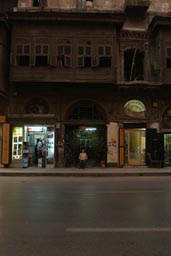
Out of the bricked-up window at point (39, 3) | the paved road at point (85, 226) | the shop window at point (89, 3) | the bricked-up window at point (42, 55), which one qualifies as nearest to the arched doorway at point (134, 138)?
the bricked-up window at point (42, 55)

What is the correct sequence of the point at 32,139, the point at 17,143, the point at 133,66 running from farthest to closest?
1. the point at 133,66
2. the point at 32,139
3. the point at 17,143

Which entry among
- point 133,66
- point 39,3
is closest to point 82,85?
point 133,66

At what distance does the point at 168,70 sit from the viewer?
26.6 metres

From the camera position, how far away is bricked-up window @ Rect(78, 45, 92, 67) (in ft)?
86.6

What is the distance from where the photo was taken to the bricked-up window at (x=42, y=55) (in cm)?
2633

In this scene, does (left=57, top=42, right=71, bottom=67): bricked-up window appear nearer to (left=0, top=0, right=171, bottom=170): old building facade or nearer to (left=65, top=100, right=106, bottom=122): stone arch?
(left=0, top=0, right=171, bottom=170): old building facade

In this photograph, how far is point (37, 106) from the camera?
2725 centimetres

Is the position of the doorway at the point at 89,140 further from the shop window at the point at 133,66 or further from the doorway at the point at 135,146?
the shop window at the point at 133,66


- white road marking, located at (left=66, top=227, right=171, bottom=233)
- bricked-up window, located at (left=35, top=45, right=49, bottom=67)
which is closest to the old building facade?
bricked-up window, located at (left=35, top=45, right=49, bottom=67)

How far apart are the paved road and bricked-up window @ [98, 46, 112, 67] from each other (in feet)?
56.9

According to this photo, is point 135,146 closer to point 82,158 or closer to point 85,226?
point 82,158

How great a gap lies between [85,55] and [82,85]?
217 cm

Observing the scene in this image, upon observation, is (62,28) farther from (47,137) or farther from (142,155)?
(142,155)

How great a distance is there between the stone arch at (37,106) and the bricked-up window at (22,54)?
2.74 metres
